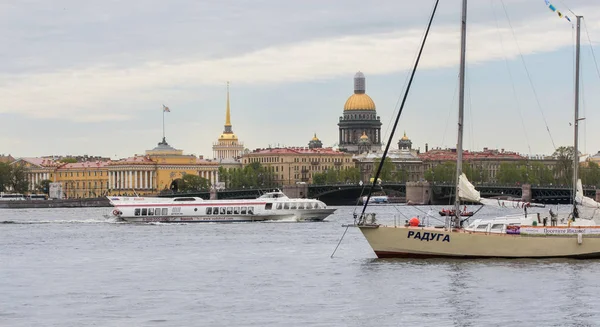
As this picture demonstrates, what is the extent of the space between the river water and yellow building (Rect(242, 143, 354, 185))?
136 m

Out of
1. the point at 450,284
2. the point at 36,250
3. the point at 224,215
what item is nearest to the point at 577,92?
the point at 450,284

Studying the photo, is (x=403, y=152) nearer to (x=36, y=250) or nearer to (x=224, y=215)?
(x=224, y=215)

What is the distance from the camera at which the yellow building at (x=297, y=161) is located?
18175cm

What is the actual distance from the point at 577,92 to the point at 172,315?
1529cm

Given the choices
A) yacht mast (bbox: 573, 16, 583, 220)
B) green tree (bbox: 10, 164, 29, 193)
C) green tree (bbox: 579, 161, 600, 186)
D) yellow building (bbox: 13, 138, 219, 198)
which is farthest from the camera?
yellow building (bbox: 13, 138, 219, 198)

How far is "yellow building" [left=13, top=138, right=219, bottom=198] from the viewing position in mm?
165750

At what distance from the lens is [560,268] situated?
33312mm

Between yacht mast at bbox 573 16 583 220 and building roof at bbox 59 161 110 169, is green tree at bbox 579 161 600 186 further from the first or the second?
yacht mast at bbox 573 16 583 220

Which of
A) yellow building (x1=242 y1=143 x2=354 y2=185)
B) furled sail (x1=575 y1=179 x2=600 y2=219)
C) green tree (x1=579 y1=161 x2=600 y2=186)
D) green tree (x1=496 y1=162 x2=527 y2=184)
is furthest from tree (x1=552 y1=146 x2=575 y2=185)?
furled sail (x1=575 y1=179 x2=600 y2=219)

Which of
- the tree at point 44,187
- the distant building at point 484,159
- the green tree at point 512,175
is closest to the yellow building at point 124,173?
Result: the tree at point 44,187

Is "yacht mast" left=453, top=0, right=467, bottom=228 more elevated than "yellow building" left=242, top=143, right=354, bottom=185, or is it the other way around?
"yellow building" left=242, top=143, right=354, bottom=185

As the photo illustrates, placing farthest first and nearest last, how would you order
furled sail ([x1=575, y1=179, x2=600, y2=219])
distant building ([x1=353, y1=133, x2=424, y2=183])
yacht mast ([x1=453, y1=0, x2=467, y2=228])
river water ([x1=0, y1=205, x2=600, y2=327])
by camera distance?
distant building ([x1=353, y1=133, x2=424, y2=183]), furled sail ([x1=575, y1=179, x2=600, y2=219]), yacht mast ([x1=453, y1=0, x2=467, y2=228]), river water ([x1=0, y1=205, x2=600, y2=327])

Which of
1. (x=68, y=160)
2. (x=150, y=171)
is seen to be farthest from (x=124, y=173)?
(x=68, y=160)

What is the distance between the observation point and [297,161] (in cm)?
18212
